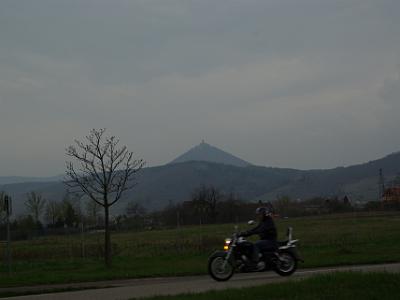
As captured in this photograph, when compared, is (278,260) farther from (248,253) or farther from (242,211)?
(242,211)

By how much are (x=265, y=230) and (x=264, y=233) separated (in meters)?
0.10

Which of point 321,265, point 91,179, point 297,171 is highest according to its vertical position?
point 297,171

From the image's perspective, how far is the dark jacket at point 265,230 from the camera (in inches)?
560

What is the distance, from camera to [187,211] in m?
80.5

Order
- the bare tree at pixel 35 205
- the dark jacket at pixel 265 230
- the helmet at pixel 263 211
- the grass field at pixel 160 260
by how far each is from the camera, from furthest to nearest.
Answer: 1. the bare tree at pixel 35 205
2. the grass field at pixel 160 260
3. the helmet at pixel 263 211
4. the dark jacket at pixel 265 230

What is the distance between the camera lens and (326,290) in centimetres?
980

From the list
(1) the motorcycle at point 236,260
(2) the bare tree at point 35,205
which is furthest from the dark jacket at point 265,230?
(2) the bare tree at point 35,205

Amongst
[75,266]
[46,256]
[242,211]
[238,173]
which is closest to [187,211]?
[242,211]

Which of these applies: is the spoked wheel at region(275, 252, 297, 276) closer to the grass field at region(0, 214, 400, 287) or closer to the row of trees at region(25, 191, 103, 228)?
the grass field at region(0, 214, 400, 287)

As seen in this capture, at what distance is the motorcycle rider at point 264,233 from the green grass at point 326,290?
303 centimetres

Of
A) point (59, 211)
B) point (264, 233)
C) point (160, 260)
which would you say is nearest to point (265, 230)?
point (264, 233)

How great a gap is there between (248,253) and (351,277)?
364 cm

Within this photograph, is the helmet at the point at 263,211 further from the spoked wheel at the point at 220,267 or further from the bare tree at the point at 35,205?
the bare tree at the point at 35,205

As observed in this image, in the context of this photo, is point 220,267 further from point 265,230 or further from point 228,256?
point 265,230
